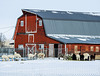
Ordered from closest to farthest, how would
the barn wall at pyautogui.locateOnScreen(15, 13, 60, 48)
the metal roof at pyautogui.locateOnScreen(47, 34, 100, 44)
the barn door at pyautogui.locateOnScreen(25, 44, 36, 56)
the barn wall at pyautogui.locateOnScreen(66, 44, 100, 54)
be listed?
the barn wall at pyautogui.locateOnScreen(66, 44, 100, 54), the metal roof at pyautogui.locateOnScreen(47, 34, 100, 44), the barn door at pyautogui.locateOnScreen(25, 44, 36, 56), the barn wall at pyautogui.locateOnScreen(15, 13, 60, 48)

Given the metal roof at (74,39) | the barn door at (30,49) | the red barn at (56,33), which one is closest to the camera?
the metal roof at (74,39)

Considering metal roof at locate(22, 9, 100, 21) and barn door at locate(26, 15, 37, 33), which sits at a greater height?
metal roof at locate(22, 9, 100, 21)

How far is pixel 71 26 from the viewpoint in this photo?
5762 cm

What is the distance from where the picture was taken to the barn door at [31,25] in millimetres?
55763

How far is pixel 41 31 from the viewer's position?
54.5m

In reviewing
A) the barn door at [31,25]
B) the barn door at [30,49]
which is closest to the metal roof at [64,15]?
the barn door at [31,25]

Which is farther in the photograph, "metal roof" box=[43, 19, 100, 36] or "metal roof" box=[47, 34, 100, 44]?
"metal roof" box=[43, 19, 100, 36]

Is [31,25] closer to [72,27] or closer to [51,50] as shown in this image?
[51,50]

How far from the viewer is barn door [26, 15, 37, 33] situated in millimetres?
55763

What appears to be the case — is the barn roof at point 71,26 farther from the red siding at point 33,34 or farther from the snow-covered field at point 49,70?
the snow-covered field at point 49,70

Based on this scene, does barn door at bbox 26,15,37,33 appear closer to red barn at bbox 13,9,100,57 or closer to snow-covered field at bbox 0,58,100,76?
red barn at bbox 13,9,100,57

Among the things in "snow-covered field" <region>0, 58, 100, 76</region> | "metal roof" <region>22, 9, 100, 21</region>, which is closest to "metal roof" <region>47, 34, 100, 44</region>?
"metal roof" <region>22, 9, 100, 21</region>

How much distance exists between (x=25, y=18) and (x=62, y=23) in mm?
6950

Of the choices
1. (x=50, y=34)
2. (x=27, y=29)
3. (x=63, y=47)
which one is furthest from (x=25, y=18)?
(x=63, y=47)
